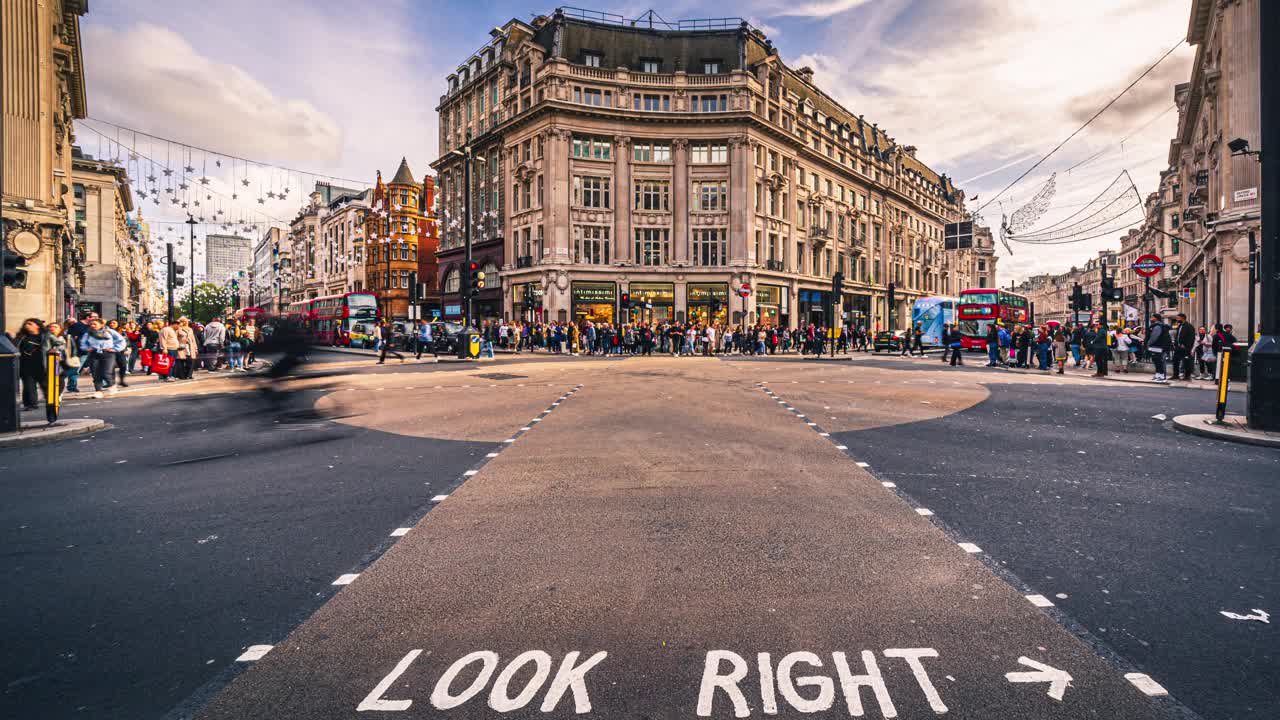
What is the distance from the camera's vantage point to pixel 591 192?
46.8 metres

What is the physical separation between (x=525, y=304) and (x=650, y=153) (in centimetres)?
1434

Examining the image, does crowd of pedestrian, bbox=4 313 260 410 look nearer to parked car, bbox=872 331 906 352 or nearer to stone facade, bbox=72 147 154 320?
stone facade, bbox=72 147 154 320

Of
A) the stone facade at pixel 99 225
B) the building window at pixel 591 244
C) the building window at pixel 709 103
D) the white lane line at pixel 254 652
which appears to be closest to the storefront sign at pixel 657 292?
the building window at pixel 591 244

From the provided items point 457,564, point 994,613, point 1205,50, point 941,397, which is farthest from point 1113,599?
point 1205,50

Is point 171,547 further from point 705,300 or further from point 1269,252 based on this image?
point 705,300

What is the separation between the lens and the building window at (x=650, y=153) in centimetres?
4753

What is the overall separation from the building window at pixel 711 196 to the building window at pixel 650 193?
7.04 ft

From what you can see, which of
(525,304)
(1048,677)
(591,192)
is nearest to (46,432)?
(1048,677)

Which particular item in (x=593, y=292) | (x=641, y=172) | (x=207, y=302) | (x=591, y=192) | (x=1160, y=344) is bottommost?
(x=1160, y=344)

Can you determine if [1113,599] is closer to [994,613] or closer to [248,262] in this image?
[994,613]

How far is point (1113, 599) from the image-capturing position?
363 centimetres

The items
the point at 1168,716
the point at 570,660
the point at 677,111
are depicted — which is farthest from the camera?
the point at 677,111

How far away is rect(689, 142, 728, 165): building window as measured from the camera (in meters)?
47.7

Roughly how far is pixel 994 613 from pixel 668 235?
4531 centimetres
